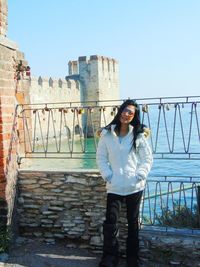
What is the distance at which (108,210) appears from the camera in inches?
167

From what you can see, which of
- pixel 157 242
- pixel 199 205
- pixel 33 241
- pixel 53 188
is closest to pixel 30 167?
pixel 53 188

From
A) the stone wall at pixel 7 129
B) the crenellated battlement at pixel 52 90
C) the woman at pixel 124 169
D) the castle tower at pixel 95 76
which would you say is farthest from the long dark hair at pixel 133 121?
the castle tower at pixel 95 76

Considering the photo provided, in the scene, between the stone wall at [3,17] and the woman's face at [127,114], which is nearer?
the woman's face at [127,114]

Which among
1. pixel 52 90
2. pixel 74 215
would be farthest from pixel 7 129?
pixel 52 90

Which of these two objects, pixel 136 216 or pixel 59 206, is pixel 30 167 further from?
pixel 136 216

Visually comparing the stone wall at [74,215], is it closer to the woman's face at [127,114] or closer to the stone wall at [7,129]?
the stone wall at [7,129]

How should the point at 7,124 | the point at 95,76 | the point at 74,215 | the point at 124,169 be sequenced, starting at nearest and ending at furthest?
the point at 124,169 → the point at 7,124 → the point at 74,215 → the point at 95,76

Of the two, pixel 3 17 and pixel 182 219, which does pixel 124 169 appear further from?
pixel 3 17

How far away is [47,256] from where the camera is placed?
4676 millimetres

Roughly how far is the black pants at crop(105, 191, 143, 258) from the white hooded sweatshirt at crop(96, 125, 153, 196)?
0.25 feet

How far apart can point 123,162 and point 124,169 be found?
0.25ft

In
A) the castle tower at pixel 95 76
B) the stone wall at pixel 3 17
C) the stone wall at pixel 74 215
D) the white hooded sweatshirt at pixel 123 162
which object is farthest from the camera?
the castle tower at pixel 95 76

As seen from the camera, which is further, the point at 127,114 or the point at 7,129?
the point at 7,129

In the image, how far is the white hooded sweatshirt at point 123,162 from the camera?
164 inches
